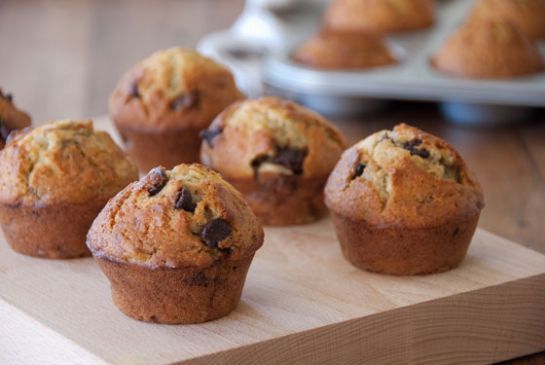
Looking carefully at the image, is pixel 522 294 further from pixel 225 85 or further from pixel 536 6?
pixel 536 6

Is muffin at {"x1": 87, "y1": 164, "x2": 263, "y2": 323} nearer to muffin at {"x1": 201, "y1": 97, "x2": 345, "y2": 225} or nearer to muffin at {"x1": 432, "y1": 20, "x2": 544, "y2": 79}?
muffin at {"x1": 201, "y1": 97, "x2": 345, "y2": 225}

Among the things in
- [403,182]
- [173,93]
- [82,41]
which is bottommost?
[82,41]

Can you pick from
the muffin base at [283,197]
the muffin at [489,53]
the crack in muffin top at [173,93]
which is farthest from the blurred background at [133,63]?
the crack in muffin top at [173,93]

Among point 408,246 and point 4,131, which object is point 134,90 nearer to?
point 4,131

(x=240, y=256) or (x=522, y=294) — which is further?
(x=522, y=294)

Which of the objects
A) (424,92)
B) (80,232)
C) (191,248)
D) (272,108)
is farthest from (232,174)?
(424,92)

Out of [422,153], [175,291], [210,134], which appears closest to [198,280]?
[175,291]
